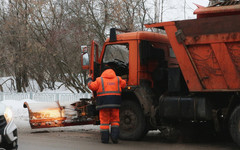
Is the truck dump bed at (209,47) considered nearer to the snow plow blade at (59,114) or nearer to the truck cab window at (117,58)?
the truck cab window at (117,58)

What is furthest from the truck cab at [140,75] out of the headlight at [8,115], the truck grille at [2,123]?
the truck grille at [2,123]

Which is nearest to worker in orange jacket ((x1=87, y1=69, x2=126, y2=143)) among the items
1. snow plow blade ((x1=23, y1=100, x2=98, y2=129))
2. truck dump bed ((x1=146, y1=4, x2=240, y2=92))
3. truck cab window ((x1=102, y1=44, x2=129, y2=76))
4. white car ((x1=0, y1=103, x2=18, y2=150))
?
truck cab window ((x1=102, y1=44, x2=129, y2=76))

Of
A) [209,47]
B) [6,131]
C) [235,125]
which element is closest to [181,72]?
[209,47]

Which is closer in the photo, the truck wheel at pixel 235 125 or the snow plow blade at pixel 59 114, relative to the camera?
the truck wheel at pixel 235 125

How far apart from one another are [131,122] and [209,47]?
2.48 m

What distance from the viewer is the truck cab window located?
29.1 feet

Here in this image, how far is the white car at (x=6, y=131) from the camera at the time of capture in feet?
18.3

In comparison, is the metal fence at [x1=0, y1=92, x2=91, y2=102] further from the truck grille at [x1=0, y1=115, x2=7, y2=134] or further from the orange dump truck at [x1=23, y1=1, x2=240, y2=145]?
the truck grille at [x1=0, y1=115, x2=7, y2=134]

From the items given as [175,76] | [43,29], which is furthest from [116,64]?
[43,29]

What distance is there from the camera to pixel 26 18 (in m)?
22.0

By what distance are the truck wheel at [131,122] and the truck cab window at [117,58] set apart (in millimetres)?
792

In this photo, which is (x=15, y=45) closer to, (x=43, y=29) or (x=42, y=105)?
(x=43, y=29)

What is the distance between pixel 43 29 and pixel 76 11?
262 centimetres

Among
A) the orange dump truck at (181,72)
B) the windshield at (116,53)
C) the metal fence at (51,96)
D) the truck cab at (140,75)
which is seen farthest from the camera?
the metal fence at (51,96)
